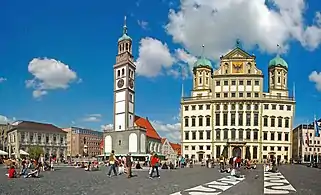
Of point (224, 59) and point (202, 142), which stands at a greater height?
point (224, 59)

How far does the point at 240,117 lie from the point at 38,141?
61.8 m

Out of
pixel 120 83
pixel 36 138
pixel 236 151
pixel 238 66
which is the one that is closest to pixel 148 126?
pixel 120 83

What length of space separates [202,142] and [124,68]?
2546 centimetres

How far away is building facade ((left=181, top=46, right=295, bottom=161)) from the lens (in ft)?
310

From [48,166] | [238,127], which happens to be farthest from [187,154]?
[48,166]

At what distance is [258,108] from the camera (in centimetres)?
9475

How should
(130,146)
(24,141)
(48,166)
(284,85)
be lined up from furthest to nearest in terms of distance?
(24,141) → (284,85) → (130,146) → (48,166)

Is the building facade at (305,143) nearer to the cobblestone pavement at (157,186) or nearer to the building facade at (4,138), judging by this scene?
the building facade at (4,138)

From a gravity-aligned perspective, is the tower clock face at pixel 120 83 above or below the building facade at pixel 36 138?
above

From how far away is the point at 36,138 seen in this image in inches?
4764

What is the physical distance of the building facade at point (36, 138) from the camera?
115625 mm

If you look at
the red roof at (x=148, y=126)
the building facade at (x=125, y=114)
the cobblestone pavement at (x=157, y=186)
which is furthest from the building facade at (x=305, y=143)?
the cobblestone pavement at (x=157, y=186)

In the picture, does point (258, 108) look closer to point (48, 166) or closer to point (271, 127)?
point (271, 127)

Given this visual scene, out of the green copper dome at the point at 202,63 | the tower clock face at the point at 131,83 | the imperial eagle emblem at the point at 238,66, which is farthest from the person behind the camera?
the green copper dome at the point at 202,63
